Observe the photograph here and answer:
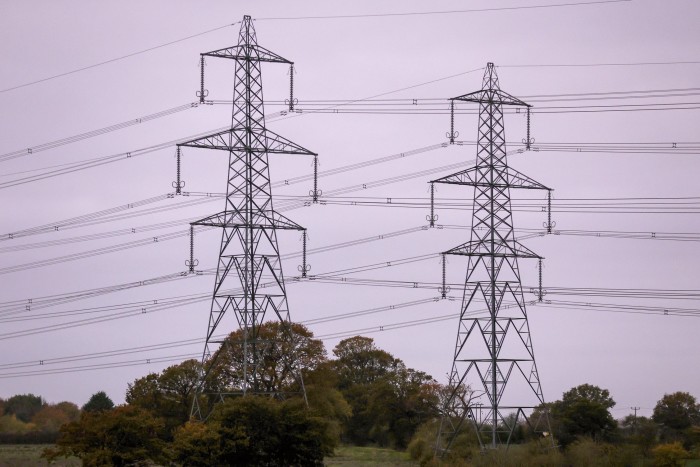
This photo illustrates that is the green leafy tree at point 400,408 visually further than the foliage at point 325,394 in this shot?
Yes

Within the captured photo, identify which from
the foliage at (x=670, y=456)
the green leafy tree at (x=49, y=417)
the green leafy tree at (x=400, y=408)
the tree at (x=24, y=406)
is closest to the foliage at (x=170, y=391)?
the green leafy tree at (x=400, y=408)

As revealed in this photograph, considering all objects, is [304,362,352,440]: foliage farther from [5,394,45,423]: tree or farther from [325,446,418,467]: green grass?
[5,394,45,423]: tree

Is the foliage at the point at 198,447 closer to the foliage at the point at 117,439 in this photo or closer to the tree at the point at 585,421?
the foliage at the point at 117,439

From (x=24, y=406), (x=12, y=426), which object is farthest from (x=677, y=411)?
(x=24, y=406)

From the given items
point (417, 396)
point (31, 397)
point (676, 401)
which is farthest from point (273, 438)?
point (31, 397)

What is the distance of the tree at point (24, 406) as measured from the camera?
160837mm

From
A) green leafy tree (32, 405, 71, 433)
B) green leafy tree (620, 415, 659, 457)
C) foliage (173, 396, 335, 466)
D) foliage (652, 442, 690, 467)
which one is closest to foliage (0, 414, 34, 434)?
green leafy tree (32, 405, 71, 433)

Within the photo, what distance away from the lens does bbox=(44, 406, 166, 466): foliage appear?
58344mm

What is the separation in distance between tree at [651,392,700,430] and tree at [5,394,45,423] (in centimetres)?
8645

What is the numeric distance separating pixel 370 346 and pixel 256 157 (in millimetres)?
62588

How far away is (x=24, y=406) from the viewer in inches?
6722

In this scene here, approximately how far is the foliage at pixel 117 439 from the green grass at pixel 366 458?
13680mm

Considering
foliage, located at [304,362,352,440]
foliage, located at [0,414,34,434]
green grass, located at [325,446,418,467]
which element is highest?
foliage, located at [304,362,352,440]

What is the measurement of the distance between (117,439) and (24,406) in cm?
11829
